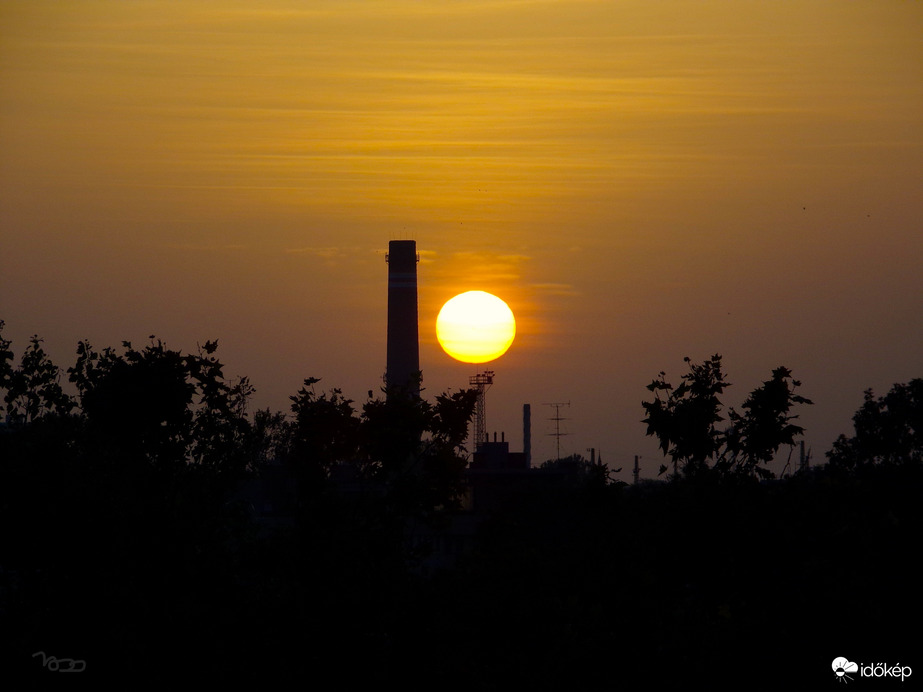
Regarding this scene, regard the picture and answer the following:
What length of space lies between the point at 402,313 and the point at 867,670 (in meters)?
64.3

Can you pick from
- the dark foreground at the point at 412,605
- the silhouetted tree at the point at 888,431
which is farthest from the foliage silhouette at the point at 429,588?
the silhouetted tree at the point at 888,431

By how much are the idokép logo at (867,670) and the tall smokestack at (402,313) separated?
61777mm

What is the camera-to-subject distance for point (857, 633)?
18.5 meters

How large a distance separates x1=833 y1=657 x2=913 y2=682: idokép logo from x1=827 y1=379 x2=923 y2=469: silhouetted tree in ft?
133

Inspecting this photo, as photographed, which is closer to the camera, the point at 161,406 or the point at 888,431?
the point at 161,406

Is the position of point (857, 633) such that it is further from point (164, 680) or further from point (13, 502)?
point (13, 502)

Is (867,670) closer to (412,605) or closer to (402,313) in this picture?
(412,605)

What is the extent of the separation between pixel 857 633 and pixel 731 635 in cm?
193

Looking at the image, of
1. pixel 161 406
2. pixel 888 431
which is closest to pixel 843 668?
pixel 161 406

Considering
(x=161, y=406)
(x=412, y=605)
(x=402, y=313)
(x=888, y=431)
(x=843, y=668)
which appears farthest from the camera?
(x=402, y=313)

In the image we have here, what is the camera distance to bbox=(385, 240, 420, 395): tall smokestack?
263 feet

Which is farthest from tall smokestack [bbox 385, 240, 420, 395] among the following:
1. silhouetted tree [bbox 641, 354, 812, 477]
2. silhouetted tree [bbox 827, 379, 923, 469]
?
silhouetted tree [bbox 641, 354, 812, 477]

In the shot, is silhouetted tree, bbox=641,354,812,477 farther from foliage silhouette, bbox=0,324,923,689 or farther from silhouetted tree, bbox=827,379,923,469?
silhouetted tree, bbox=827,379,923,469

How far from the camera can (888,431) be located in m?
59.5
